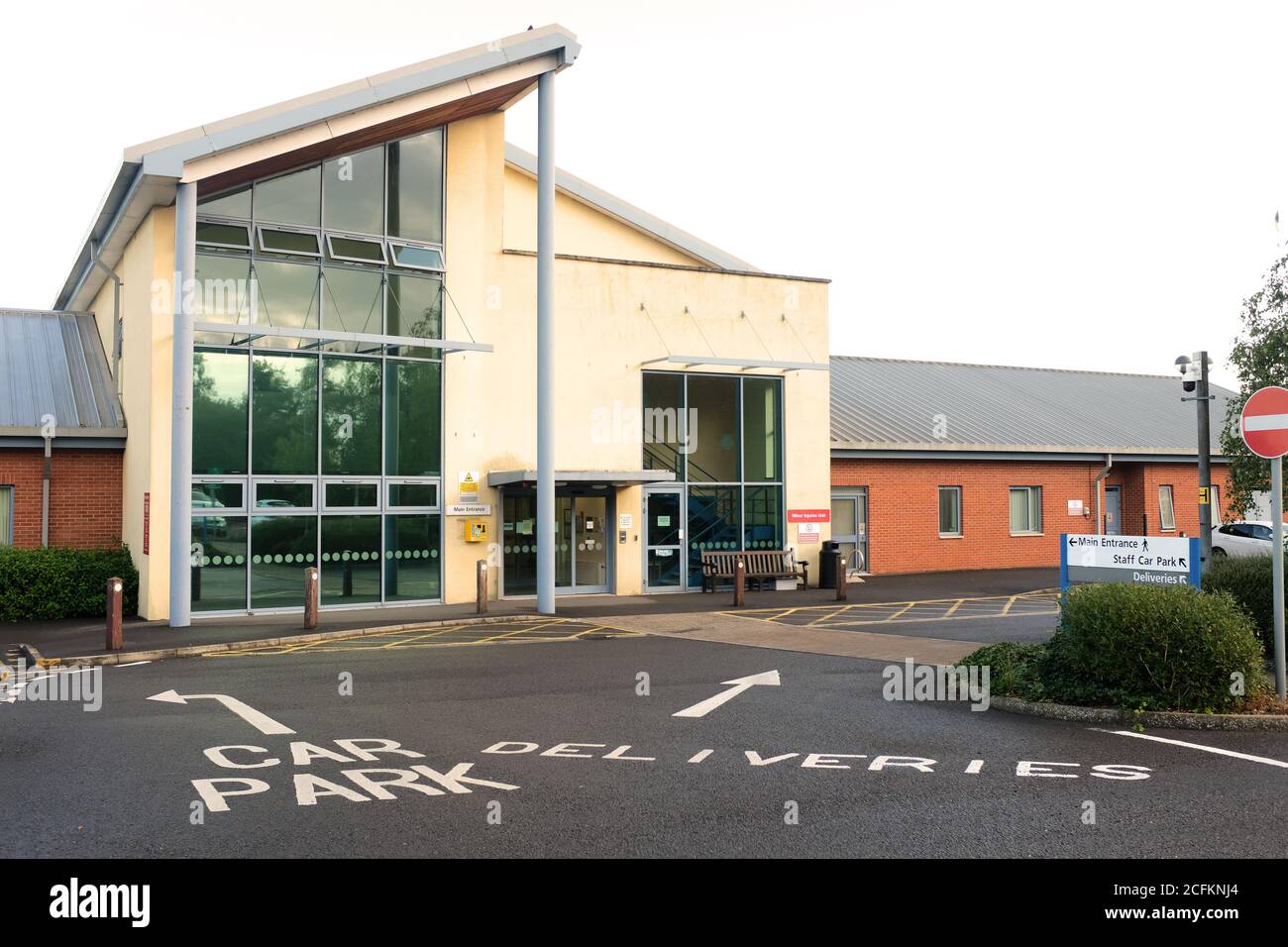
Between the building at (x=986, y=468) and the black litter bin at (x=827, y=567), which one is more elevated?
the building at (x=986, y=468)

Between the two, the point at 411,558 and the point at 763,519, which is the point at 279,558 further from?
the point at 763,519

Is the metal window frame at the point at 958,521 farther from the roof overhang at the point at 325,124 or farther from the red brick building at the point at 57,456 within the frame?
the red brick building at the point at 57,456

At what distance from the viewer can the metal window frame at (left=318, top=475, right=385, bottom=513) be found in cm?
1923

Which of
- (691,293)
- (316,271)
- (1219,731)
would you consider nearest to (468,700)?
(1219,731)

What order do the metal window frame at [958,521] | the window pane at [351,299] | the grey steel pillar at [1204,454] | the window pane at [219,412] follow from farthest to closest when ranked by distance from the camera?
the metal window frame at [958,521] → the grey steel pillar at [1204,454] → the window pane at [351,299] → the window pane at [219,412]

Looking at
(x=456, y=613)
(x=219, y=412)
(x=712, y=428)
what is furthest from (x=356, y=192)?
(x=712, y=428)

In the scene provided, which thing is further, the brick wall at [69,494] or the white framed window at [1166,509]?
the white framed window at [1166,509]

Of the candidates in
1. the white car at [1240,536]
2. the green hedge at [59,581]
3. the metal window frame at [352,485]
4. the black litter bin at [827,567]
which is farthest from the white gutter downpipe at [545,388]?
the white car at [1240,536]

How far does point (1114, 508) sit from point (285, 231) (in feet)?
84.1

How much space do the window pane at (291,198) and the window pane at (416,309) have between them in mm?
1800

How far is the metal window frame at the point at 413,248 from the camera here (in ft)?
66.5

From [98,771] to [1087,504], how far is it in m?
29.8
